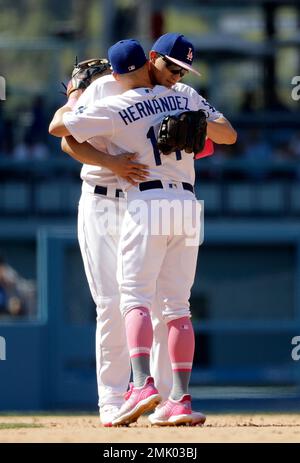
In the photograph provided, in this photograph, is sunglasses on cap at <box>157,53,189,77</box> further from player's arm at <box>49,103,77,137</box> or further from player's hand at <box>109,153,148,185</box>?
player's arm at <box>49,103,77,137</box>

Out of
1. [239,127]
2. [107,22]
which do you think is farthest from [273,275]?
[107,22]

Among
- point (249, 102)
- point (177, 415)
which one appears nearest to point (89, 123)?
point (177, 415)

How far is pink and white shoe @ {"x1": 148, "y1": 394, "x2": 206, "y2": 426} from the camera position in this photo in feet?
19.9

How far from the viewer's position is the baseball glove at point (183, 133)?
5887 mm

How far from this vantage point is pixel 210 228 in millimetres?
11602

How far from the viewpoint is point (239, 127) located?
18.9 m

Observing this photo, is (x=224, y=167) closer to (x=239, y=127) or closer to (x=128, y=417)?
(x=239, y=127)

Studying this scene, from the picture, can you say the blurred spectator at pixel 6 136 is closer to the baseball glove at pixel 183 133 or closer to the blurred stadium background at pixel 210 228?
the blurred stadium background at pixel 210 228

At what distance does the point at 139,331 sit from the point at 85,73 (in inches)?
55.8

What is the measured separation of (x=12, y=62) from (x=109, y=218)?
37637mm

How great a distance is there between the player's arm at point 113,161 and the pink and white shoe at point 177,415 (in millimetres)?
1097

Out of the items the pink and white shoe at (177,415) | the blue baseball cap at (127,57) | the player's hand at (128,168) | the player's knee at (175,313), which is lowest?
the pink and white shoe at (177,415)

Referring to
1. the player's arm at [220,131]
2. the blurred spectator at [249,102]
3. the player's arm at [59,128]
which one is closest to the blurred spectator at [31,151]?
the blurred spectator at [249,102]

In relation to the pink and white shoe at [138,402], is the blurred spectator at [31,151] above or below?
above
